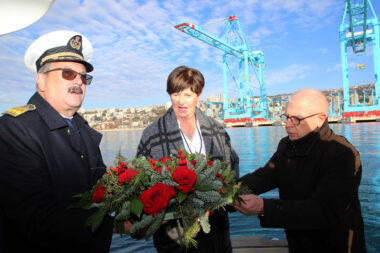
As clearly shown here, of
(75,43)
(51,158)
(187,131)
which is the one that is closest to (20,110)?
(51,158)

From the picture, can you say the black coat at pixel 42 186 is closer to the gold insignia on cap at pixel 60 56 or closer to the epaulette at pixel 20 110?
the epaulette at pixel 20 110

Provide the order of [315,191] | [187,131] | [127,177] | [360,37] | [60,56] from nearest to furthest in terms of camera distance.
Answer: [127,177], [60,56], [315,191], [187,131], [360,37]

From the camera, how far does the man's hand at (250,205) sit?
1.70 m

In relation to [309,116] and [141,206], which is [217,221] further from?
[309,116]

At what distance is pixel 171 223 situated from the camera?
72.1 inches

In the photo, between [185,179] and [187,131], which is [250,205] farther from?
[187,131]

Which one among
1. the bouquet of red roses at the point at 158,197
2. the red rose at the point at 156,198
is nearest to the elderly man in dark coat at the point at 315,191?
the bouquet of red roses at the point at 158,197

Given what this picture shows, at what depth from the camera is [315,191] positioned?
5.69 feet

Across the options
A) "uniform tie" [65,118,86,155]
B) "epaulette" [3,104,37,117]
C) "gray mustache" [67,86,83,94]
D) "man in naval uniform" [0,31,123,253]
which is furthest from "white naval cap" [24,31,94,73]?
"uniform tie" [65,118,86,155]

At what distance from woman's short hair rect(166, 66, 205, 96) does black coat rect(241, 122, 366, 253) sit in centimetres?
97

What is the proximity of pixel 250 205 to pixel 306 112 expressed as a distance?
2.68 ft

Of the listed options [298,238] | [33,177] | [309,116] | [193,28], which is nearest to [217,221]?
[298,238]

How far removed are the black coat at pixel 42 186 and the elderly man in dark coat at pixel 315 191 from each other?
3.16 ft

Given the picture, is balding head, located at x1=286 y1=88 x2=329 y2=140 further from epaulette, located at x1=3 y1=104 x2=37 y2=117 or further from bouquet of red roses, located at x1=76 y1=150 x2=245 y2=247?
epaulette, located at x1=3 y1=104 x2=37 y2=117
